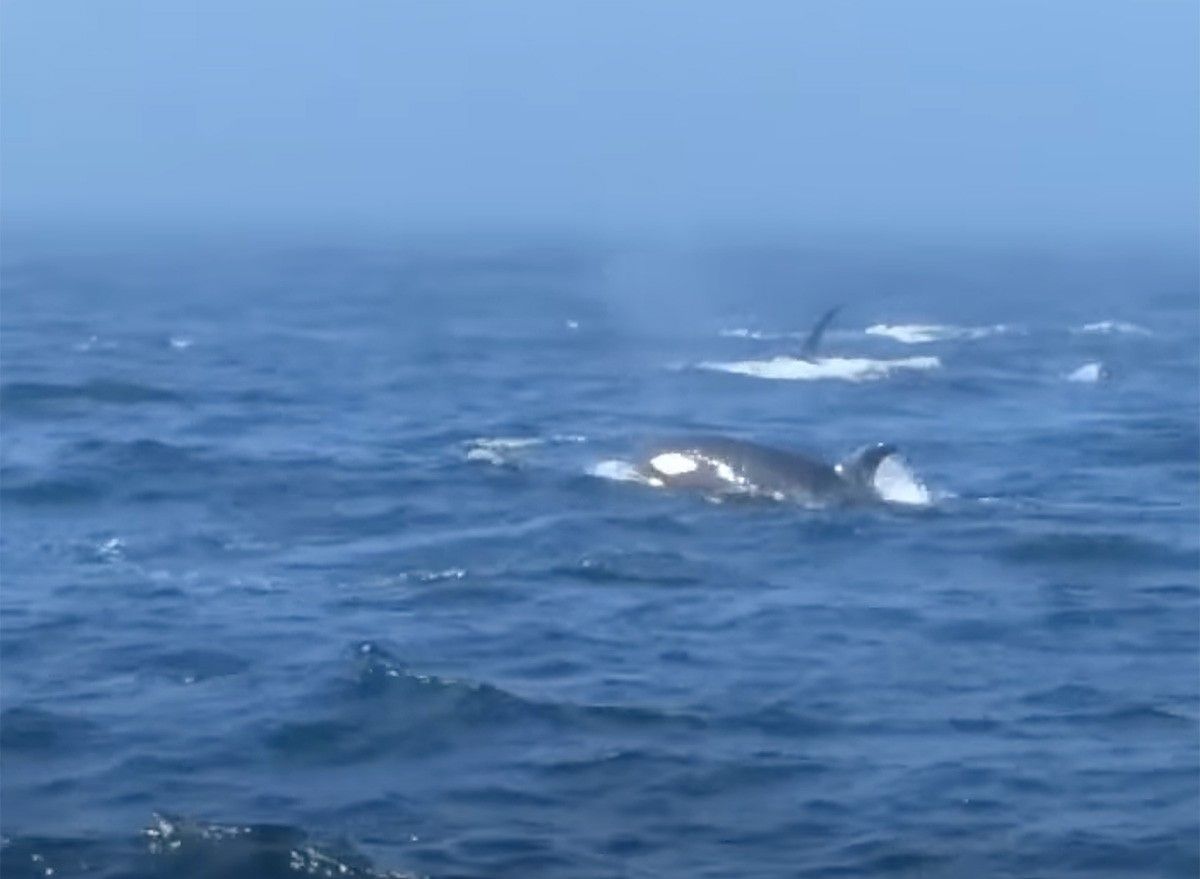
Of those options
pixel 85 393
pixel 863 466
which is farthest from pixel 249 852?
pixel 85 393

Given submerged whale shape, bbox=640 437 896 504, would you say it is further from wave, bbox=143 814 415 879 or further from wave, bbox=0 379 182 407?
wave, bbox=0 379 182 407

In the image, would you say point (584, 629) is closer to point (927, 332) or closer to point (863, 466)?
point (863, 466)

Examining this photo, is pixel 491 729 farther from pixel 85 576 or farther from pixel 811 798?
pixel 85 576

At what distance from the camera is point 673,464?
97.5 ft

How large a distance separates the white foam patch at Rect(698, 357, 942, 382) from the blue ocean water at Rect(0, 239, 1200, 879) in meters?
0.16

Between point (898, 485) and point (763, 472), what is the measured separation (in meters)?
1.52

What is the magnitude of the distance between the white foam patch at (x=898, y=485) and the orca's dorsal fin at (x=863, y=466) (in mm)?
129

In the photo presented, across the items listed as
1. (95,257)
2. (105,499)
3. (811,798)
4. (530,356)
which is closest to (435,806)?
(811,798)

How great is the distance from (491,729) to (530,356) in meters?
34.3

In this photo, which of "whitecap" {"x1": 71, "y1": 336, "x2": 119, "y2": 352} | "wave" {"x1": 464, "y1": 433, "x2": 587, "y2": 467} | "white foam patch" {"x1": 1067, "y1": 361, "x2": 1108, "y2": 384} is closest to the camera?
"wave" {"x1": 464, "y1": 433, "x2": 587, "y2": 467}

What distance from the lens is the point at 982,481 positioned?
3164 centimetres

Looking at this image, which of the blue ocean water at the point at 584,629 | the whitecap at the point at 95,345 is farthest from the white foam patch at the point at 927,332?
the whitecap at the point at 95,345

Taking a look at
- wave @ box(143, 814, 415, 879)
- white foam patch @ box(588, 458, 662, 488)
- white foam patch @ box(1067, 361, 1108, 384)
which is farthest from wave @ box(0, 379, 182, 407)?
wave @ box(143, 814, 415, 879)

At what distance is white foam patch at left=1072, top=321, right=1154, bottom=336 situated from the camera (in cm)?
6075
